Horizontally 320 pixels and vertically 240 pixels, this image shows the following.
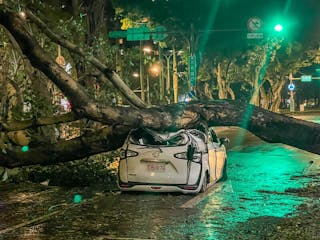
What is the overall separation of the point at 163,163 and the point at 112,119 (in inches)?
74.0

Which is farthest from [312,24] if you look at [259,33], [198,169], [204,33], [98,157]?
[198,169]

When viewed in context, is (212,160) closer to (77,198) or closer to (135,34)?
(77,198)

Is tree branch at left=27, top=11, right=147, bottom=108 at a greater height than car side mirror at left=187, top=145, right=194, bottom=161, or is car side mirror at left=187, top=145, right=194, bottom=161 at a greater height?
tree branch at left=27, top=11, right=147, bottom=108

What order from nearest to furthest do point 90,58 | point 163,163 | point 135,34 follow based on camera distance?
point 90,58 < point 163,163 < point 135,34

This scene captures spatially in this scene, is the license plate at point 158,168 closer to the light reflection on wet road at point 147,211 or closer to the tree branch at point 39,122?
the light reflection on wet road at point 147,211

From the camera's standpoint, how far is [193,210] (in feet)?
30.7

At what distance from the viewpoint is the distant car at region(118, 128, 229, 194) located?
10.6m

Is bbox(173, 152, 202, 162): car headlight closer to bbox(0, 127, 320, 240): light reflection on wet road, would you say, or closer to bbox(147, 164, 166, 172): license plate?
bbox(147, 164, 166, 172): license plate

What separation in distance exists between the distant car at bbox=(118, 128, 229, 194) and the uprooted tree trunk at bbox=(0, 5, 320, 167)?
1.36 feet

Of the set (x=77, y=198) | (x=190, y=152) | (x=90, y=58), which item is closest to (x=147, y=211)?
(x=190, y=152)

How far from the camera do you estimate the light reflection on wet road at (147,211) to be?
304 inches

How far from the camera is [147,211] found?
933 cm

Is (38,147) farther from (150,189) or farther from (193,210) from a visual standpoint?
(193,210)

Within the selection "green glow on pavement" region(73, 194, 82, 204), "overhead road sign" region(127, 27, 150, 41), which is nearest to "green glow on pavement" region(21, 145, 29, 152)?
"green glow on pavement" region(73, 194, 82, 204)
